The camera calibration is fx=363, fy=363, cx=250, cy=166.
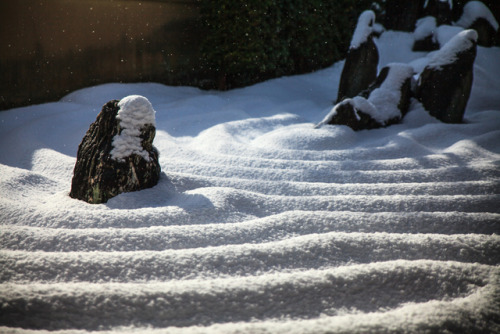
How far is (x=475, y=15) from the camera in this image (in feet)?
19.3

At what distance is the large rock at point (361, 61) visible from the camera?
3.96 m

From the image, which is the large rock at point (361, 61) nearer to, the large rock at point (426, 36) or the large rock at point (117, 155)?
the large rock at point (426, 36)

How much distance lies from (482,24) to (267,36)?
3.75 m

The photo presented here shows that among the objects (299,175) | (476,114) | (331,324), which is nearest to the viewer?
(331,324)

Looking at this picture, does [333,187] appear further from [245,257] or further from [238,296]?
[238,296]

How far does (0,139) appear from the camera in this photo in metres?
2.71

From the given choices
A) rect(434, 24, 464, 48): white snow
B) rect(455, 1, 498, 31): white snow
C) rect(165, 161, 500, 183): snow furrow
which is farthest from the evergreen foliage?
rect(165, 161, 500, 183): snow furrow

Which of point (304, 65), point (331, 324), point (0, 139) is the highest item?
point (304, 65)

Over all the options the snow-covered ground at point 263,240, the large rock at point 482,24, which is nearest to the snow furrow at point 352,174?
the snow-covered ground at point 263,240

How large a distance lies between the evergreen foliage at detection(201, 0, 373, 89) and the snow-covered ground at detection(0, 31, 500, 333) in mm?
2220

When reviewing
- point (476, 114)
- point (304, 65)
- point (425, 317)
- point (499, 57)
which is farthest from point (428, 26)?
point (425, 317)

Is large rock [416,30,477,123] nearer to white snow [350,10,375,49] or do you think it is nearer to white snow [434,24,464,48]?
white snow [350,10,375,49]

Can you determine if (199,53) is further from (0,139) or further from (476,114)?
(476,114)

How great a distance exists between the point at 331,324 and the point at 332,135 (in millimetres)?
2100
